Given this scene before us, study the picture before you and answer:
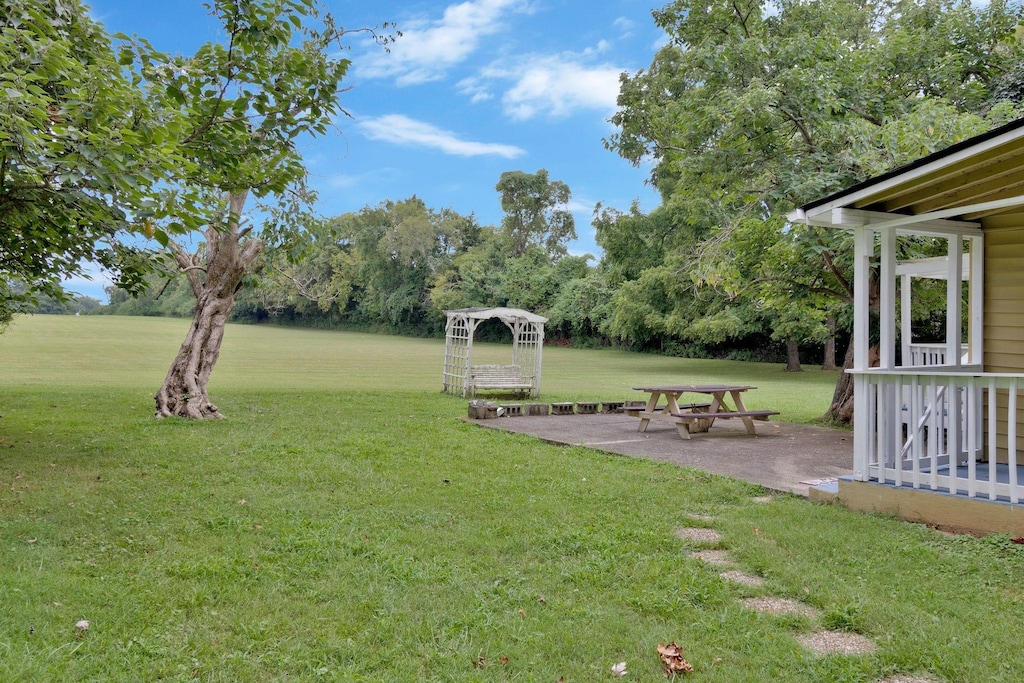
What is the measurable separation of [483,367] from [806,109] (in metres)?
9.57

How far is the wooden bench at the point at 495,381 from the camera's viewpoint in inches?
682

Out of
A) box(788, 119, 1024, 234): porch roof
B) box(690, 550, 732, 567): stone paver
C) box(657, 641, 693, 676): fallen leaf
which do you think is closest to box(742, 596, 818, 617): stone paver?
box(690, 550, 732, 567): stone paver

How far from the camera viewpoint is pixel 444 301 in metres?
56.1

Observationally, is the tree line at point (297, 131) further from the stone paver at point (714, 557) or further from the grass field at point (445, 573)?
the stone paver at point (714, 557)

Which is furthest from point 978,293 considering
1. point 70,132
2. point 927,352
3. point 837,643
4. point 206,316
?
A: point 206,316

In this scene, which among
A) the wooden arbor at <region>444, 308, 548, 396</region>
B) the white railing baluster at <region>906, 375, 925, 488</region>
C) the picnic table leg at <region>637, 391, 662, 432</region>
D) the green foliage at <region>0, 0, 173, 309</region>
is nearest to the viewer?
the green foliage at <region>0, 0, 173, 309</region>

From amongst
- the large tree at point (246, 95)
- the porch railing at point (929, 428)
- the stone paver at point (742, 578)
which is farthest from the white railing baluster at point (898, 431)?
the large tree at point (246, 95)

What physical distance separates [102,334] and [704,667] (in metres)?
51.7

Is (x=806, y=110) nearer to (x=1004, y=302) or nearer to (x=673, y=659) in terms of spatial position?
(x=1004, y=302)

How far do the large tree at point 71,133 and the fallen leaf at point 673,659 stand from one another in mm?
4570

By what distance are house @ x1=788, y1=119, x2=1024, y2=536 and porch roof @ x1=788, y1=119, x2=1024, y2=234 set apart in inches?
0.4

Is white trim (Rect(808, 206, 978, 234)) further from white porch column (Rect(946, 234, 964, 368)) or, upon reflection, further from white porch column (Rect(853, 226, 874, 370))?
white porch column (Rect(946, 234, 964, 368))

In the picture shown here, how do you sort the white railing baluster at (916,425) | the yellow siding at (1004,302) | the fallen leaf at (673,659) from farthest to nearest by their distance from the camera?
the yellow siding at (1004,302)
the white railing baluster at (916,425)
the fallen leaf at (673,659)

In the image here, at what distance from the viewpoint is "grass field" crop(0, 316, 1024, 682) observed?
3223mm
